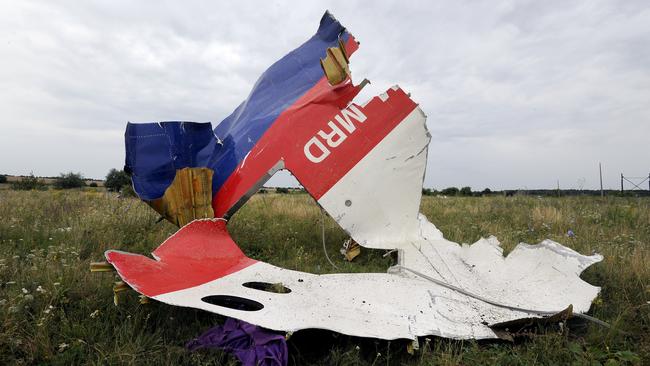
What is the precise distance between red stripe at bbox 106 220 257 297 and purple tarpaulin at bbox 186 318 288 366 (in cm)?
39

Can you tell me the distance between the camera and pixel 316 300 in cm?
244

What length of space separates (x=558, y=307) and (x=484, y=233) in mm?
2718

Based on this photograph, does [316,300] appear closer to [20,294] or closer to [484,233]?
[20,294]

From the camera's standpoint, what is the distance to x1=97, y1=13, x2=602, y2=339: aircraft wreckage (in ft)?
7.68

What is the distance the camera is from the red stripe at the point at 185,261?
231cm

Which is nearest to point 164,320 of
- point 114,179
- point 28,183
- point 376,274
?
point 376,274

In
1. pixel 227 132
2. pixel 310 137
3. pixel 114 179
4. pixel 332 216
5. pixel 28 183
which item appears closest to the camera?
pixel 332 216

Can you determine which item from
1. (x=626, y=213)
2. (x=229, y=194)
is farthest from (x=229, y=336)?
(x=626, y=213)

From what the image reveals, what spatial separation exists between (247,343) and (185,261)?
104cm

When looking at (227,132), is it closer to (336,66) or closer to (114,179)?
(336,66)

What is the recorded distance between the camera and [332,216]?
365cm

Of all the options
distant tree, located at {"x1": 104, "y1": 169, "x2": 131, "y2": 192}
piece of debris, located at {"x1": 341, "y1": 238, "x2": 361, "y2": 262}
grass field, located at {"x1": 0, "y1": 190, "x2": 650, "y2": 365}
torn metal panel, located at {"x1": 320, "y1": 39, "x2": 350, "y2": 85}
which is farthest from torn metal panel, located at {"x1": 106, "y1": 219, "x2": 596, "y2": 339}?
distant tree, located at {"x1": 104, "y1": 169, "x2": 131, "y2": 192}

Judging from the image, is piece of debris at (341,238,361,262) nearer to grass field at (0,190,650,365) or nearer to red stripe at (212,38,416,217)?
grass field at (0,190,650,365)

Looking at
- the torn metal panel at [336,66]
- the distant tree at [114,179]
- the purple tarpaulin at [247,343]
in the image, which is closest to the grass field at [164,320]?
the purple tarpaulin at [247,343]
